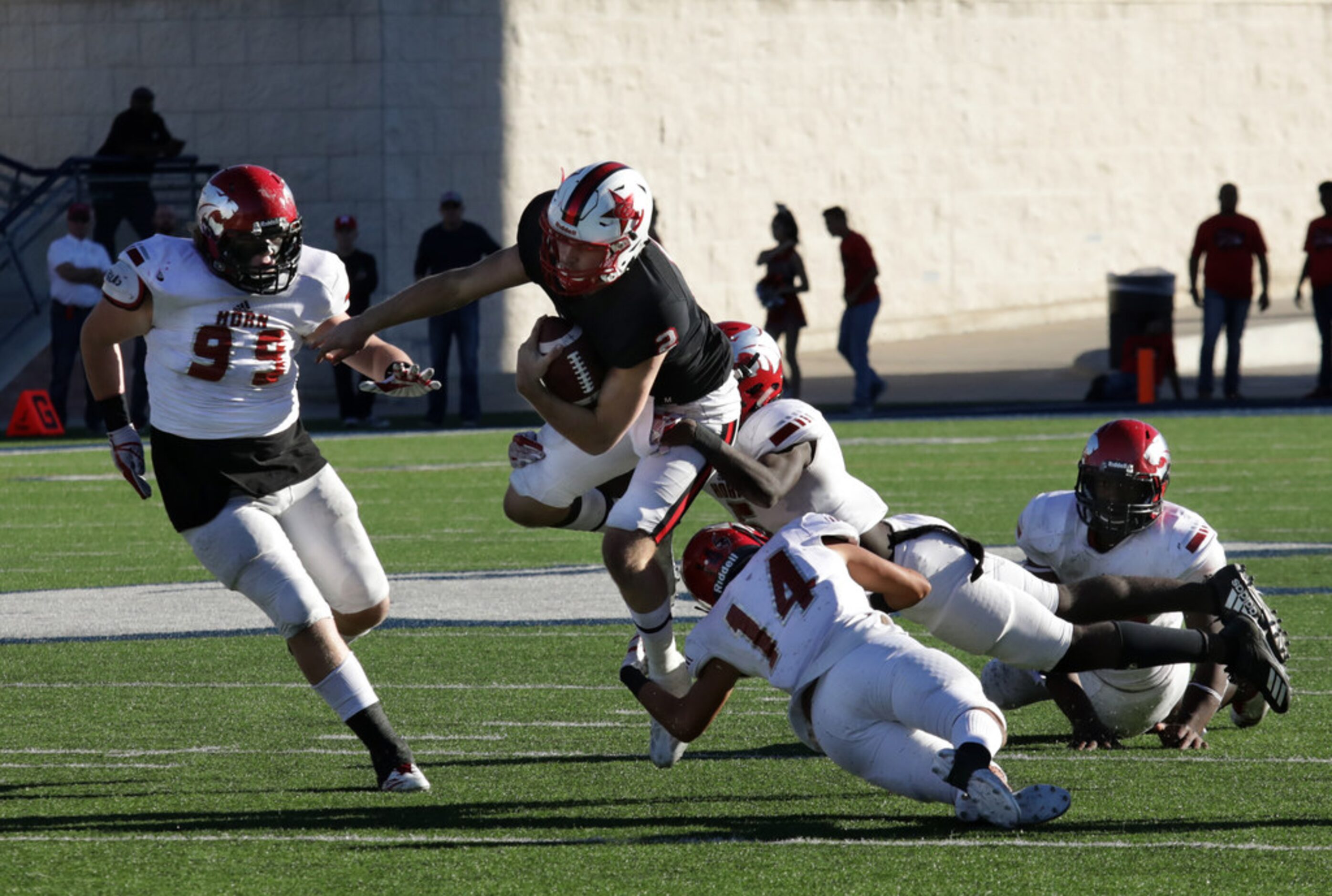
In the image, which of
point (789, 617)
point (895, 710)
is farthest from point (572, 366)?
point (895, 710)

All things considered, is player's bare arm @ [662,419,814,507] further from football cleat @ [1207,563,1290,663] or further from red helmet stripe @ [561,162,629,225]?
football cleat @ [1207,563,1290,663]

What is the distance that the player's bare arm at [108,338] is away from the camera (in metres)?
6.30

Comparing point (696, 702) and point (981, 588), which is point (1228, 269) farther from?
point (696, 702)

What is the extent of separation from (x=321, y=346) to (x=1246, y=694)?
296 cm

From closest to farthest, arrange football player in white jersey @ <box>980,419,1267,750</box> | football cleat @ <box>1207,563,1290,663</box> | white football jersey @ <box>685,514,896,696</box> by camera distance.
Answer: white football jersey @ <box>685,514,896,696</box>, football cleat @ <box>1207,563,1290,663</box>, football player in white jersey @ <box>980,419,1267,750</box>

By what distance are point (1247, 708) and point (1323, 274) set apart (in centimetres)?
1498

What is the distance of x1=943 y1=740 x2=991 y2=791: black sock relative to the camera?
17.0 feet

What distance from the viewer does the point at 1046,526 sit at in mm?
6871


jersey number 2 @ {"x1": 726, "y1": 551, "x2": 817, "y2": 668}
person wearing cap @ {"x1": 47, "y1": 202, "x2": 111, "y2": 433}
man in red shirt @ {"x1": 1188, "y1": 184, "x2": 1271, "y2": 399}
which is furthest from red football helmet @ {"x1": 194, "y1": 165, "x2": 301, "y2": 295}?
man in red shirt @ {"x1": 1188, "y1": 184, "x2": 1271, "y2": 399}

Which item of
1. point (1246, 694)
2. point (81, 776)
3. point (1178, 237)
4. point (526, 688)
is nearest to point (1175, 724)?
point (1246, 694)

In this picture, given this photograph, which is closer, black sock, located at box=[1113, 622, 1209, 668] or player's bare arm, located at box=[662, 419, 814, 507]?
black sock, located at box=[1113, 622, 1209, 668]

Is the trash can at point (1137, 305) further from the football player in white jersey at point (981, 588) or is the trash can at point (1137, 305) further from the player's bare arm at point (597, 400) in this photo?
the player's bare arm at point (597, 400)

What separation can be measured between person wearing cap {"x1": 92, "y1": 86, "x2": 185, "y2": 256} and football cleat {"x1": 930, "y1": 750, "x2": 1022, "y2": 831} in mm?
16650

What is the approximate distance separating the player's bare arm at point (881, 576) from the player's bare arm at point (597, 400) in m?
0.89
